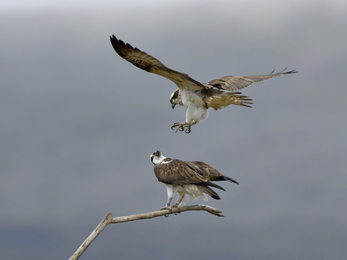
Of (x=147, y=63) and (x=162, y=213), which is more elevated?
(x=147, y=63)

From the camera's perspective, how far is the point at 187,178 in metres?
7.89

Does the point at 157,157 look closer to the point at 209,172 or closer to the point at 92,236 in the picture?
the point at 209,172

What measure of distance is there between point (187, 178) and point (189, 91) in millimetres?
1484

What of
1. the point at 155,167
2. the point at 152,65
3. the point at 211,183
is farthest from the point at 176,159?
the point at 152,65

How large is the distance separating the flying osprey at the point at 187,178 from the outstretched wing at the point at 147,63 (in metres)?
1.41

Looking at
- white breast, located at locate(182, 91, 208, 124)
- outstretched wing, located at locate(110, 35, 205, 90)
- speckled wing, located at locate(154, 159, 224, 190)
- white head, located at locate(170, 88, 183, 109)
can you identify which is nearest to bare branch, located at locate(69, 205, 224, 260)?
speckled wing, located at locate(154, 159, 224, 190)

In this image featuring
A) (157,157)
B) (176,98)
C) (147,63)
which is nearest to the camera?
(147,63)

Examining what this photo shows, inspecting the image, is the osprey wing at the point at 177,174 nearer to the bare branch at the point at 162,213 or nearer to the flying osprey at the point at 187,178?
the flying osprey at the point at 187,178

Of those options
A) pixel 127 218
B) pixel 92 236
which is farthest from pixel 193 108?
pixel 92 236

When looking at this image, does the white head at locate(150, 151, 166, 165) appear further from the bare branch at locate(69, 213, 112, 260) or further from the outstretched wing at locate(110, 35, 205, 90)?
the bare branch at locate(69, 213, 112, 260)

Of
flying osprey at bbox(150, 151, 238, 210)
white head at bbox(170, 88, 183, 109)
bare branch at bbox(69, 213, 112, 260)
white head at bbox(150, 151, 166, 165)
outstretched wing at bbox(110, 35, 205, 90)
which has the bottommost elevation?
bare branch at bbox(69, 213, 112, 260)

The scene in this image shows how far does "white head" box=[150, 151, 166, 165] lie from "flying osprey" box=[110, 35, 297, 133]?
0.91 meters

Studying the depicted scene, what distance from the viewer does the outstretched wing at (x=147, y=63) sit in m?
7.11

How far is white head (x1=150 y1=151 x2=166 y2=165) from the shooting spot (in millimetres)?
8883
